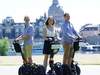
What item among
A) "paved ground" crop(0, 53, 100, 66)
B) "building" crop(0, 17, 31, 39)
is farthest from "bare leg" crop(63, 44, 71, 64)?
"building" crop(0, 17, 31, 39)

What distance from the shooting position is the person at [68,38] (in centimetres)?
1173

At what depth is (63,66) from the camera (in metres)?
11.4

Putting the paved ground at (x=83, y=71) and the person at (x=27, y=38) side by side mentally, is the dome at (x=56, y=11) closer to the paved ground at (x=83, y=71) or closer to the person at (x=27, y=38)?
the paved ground at (x=83, y=71)

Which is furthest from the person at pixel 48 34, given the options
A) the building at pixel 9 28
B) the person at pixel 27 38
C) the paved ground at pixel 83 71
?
the building at pixel 9 28

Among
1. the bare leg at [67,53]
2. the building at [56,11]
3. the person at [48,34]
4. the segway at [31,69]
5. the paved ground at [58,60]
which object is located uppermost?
the building at [56,11]

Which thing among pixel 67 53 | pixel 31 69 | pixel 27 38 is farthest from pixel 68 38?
pixel 31 69

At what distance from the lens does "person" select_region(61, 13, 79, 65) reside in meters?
11.7

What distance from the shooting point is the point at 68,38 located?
38.8ft

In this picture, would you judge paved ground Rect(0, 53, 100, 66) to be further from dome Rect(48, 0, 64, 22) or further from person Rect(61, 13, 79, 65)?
dome Rect(48, 0, 64, 22)

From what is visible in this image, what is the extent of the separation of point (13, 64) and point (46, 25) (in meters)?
9.32

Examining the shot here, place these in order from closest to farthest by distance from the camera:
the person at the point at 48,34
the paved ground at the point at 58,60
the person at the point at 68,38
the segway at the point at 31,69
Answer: the person at the point at 48,34
the segway at the point at 31,69
the person at the point at 68,38
the paved ground at the point at 58,60

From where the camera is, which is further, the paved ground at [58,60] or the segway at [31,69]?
the paved ground at [58,60]

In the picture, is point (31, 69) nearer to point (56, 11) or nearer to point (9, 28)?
point (56, 11)

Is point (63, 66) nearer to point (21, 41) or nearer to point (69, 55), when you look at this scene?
point (69, 55)
